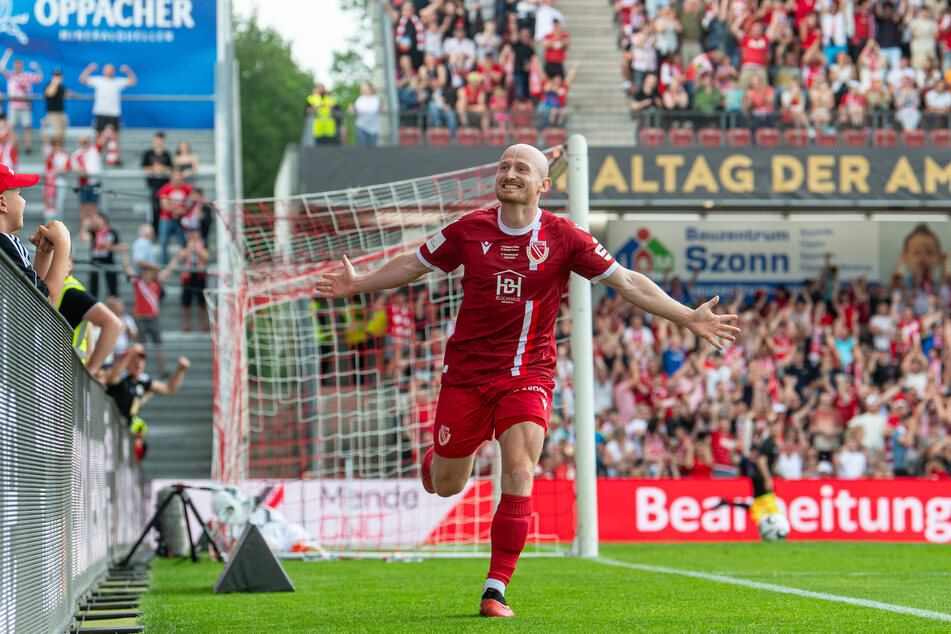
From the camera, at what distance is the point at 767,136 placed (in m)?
19.3

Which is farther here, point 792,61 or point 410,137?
point 792,61

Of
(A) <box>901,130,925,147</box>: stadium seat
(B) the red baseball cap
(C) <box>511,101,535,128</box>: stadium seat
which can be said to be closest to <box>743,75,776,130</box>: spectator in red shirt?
(A) <box>901,130,925,147</box>: stadium seat

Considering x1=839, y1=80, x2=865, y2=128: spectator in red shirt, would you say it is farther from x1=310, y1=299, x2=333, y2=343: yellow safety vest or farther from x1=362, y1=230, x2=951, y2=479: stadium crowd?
x1=310, y1=299, x2=333, y2=343: yellow safety vest

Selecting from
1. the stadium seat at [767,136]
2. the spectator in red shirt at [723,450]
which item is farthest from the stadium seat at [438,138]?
the spectator in red shirt at [723,450]

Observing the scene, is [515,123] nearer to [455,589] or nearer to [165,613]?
[455,589]

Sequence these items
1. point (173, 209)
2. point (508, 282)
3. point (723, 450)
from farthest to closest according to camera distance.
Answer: point (173, 209)
point (723, 450)
point (508, 282)

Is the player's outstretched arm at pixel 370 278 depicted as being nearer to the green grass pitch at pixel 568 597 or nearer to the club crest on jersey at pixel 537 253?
the club crest on jersey at pixel 537 253

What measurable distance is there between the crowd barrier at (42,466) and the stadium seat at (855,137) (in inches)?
555

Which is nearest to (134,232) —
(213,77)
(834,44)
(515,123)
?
(213,77)

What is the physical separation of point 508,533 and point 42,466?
82.8 inches

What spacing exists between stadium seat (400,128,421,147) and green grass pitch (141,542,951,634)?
29.6ft

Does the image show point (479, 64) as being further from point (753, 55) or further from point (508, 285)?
point (508, 285)

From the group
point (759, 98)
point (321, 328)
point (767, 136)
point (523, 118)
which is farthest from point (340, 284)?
point (759, 98)

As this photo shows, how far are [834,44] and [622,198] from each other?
21.2 ft
